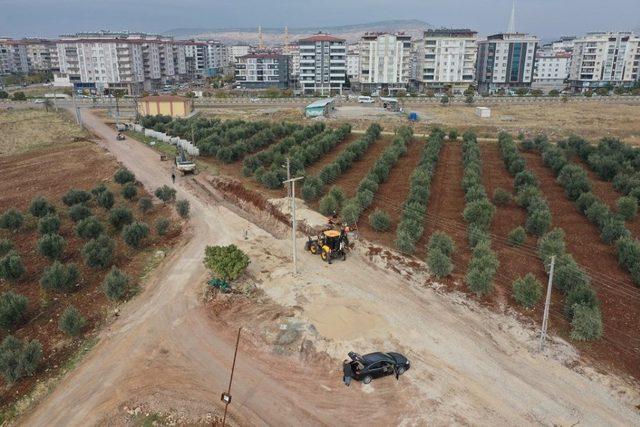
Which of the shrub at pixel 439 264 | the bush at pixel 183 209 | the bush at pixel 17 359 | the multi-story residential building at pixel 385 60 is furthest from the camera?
the multi-story residential building at pixel 385 60

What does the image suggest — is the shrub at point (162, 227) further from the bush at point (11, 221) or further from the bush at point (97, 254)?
the bush at point (11, 221)

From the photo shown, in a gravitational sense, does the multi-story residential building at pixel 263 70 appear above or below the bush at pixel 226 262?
above

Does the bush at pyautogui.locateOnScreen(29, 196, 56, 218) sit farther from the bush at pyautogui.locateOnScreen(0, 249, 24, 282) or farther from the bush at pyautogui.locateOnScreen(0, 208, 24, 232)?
the bush at pyautogui.locateOnScreen(0, 249, 24, 282)

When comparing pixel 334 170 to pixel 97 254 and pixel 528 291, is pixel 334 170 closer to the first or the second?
pixel 97 254

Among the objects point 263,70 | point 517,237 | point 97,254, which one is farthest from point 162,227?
point 263,70

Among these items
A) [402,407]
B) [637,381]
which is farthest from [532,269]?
[402,407]

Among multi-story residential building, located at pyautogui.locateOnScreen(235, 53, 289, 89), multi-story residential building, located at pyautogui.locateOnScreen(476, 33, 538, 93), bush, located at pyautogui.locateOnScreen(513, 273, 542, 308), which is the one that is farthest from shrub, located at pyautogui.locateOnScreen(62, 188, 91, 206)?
multi-story residential building, located at pyautogui.locateOnScreen(476, 33, 538, 93)

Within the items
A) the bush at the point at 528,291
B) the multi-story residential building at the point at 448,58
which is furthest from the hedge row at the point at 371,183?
the multi-story residential building at the point at 448,58
